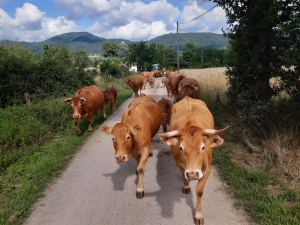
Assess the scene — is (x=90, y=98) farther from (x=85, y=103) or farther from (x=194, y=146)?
(x=194, y=146)

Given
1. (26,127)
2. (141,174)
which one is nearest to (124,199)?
(141,174)

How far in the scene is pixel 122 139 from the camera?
4289mm

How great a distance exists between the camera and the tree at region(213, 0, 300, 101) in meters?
5.85

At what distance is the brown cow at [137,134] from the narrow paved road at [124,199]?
44 cm

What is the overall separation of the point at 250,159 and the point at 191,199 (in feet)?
7.38

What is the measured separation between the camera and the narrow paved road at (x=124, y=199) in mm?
4070

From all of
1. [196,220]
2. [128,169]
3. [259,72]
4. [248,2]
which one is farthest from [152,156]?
[248,2]

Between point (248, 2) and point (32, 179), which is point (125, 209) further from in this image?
point (248, 2)

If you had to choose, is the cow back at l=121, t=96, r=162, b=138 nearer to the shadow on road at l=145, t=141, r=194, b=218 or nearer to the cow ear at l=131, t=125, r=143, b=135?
the cow ear at l=131, t=125, r=143, b=135

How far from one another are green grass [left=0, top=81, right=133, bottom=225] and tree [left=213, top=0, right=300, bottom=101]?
5.86m

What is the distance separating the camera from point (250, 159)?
5.95 meters

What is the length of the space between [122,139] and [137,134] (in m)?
0.57

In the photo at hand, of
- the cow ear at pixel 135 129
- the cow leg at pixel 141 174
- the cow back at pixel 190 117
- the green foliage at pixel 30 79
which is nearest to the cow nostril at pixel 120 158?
the cow ear at pixel 135 129

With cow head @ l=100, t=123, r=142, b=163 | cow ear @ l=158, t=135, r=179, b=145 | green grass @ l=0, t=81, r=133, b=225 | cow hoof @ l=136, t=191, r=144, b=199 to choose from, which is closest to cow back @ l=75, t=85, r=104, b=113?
green grass @ l=0, t=81, r=133, b=225
